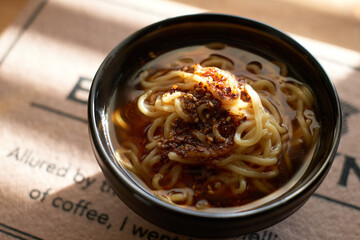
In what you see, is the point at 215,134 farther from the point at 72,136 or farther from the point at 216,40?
the point at 72,136

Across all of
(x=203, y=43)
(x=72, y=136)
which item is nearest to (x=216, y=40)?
(x=203, y=43)

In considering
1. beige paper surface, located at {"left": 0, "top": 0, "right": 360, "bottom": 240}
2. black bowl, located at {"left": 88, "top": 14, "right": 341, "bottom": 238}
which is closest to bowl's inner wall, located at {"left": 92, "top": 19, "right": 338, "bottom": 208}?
black bowl, located at {"left": 88, "top": 14, "right": 341, "bottom": 238}

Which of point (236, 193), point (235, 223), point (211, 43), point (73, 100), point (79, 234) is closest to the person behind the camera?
point (235, 223)

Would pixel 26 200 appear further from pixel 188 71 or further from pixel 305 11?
pixel 305 11

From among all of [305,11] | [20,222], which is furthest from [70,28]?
[305,11]

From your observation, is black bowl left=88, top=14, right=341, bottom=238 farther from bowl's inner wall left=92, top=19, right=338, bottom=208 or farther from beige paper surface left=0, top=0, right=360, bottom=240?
beige paper surface left=0, top=0, right=360, bottom=240

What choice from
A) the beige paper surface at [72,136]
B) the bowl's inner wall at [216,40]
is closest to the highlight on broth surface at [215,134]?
the bowl's inner wall at [216,40]
